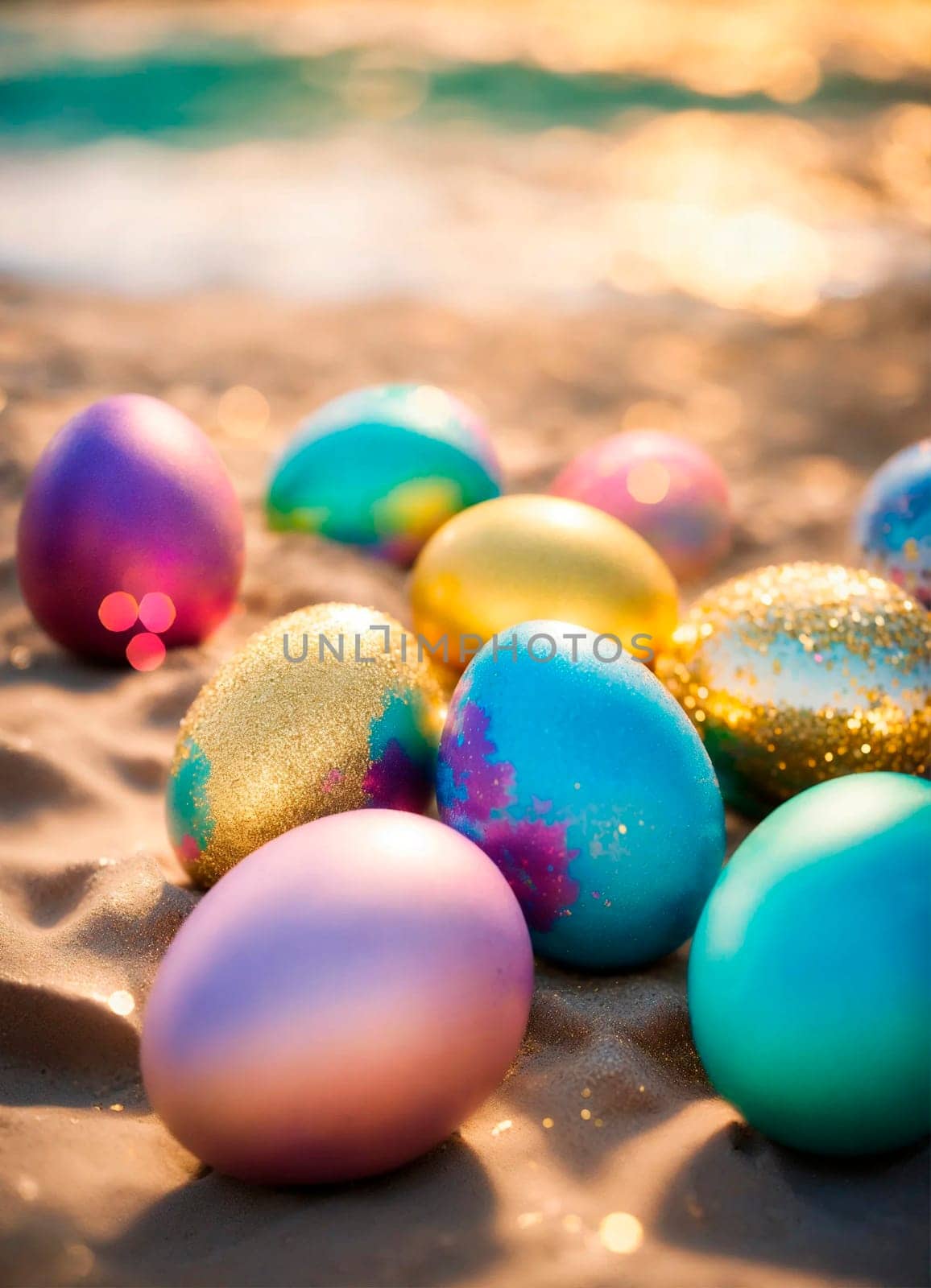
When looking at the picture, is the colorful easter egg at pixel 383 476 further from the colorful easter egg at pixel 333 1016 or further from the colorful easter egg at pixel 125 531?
the colorful easter egg at pixel 333 1016

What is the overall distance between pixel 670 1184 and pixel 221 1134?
0.57 m

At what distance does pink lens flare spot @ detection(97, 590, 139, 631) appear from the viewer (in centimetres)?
248

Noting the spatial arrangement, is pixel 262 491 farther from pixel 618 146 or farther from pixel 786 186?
pixel 618 146

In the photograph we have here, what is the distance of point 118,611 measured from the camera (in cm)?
250

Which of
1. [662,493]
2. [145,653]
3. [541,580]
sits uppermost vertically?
[541,580]

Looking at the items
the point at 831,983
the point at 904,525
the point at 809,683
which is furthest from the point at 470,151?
the point at 831,983

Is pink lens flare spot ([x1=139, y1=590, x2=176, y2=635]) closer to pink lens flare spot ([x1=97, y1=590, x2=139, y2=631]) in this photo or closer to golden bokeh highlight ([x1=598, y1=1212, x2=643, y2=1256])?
pink lens flare spot ([x1=97, y1=590, x2=139, y2=631])

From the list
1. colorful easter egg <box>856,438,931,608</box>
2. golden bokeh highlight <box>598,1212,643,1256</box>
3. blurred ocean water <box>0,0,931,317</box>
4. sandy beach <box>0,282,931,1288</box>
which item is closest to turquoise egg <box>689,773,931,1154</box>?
sandy beach <box>0,282,931,1288</box>

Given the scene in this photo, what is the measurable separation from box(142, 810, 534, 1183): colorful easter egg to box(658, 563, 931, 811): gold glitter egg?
2.73 feet

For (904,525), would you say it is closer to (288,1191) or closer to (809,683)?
(809,683)

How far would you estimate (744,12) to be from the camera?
49.1 feet

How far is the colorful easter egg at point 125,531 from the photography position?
2.42 metres

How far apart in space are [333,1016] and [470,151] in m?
8.42

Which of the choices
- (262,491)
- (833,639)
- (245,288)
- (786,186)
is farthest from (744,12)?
(833,639)
